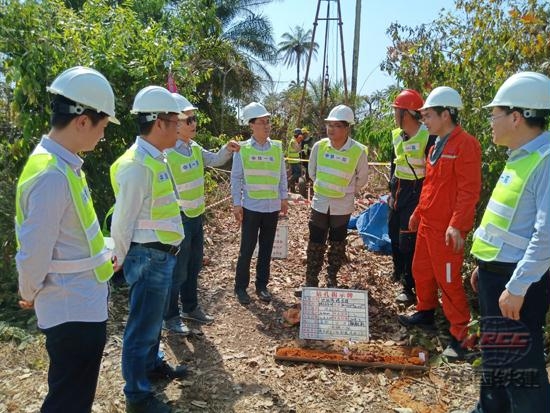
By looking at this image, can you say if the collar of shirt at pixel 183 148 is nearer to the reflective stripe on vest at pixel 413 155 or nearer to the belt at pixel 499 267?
the reflective stripe on vest at pixel 413 155

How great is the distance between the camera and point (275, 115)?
63.4 feet

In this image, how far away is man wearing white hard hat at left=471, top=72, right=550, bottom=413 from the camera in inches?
85.0

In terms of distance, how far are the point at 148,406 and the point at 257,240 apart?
240cm

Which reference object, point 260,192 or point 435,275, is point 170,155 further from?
point 435,275

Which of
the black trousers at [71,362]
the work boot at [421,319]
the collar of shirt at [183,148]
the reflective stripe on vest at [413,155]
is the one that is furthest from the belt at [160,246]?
the reflective stripe on vest at [413,155]

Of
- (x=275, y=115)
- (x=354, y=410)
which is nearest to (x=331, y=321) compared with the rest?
(x=354, y=410)

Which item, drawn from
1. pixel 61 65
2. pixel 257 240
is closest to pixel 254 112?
pixel 257 240

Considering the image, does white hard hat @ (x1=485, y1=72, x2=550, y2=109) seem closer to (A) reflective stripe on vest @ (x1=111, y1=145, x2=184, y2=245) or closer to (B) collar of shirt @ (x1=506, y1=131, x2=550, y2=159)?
(B) collar of shirt @ (x1=506, y1=131, x2=550, y2=159)

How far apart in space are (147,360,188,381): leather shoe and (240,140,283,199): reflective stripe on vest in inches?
74.7

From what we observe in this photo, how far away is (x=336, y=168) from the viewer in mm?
4613

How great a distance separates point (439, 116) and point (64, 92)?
112 inches

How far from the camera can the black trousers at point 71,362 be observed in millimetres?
1989

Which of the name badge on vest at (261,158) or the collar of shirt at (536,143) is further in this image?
the name badge on vest at (261,158)

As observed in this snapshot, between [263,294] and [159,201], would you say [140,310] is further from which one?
[263,294]
